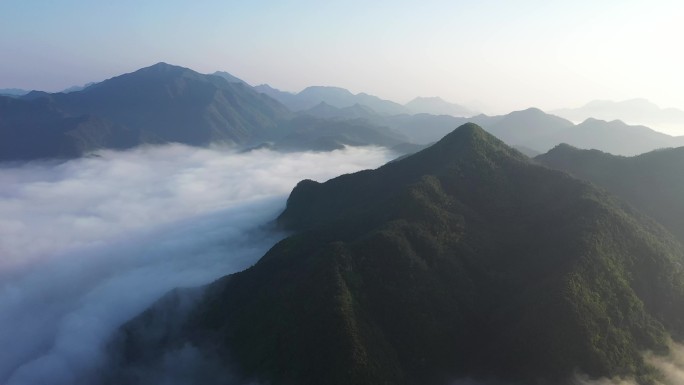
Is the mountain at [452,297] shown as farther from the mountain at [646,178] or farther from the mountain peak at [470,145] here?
the mountain at [646,178]

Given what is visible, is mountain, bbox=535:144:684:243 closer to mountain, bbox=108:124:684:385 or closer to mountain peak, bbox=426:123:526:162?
mountain, bbox=108:124:684:385

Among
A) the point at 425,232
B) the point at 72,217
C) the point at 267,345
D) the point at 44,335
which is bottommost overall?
the point at 267,345

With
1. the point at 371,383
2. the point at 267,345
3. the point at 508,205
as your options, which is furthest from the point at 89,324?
the point at 508,205

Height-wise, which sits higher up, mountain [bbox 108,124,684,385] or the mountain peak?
the mountain peak

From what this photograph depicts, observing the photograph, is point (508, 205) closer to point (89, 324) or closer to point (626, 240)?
point (626, 240)

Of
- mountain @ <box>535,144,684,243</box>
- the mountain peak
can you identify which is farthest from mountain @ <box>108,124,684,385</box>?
mountain @ <box>535,144,684,243</box>

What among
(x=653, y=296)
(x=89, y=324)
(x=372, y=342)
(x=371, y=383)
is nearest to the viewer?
(x=371, y=383)
